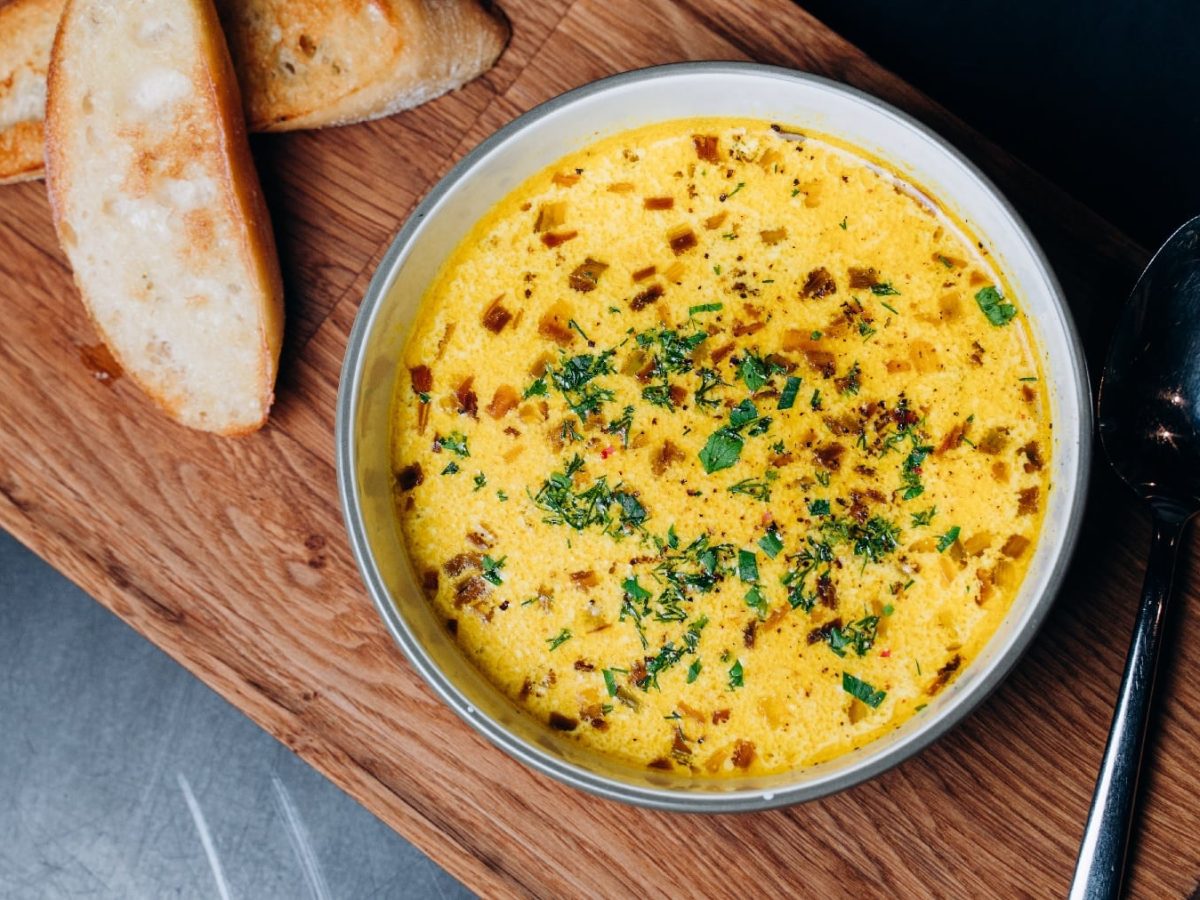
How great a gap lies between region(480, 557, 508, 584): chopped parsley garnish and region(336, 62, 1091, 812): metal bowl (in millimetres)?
154

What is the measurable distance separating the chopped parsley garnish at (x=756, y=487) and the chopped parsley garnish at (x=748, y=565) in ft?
0.36

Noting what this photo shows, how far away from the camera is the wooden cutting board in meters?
2.30

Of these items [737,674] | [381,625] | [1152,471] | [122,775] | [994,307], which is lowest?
[122,775]

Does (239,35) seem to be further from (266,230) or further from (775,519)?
(775,519)

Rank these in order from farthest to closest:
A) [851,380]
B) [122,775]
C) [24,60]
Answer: [122,775]
[24,60]
[851,380]

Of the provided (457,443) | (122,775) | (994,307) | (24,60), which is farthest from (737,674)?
(24,60)

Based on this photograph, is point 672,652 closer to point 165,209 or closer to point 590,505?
point 590,505

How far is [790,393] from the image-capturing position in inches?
84.2

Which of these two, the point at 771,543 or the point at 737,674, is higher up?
the point at 771,543

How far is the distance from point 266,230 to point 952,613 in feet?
5.46

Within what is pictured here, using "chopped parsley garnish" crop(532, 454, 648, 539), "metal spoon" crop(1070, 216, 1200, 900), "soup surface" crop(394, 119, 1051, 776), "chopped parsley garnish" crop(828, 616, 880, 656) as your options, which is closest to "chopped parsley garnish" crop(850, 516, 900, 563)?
"soup surface" crop(394, 119, 1051, 776)

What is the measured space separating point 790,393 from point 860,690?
23.9 inches

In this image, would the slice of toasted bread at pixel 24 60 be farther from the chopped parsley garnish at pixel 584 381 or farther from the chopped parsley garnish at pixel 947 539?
the chopped parsley garnish at pixel 947 539

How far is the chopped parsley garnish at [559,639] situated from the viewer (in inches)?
87.2
